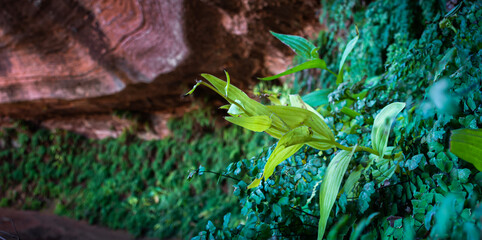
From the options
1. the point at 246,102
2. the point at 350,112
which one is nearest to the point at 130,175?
the point at 350,112

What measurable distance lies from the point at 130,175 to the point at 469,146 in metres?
5.91

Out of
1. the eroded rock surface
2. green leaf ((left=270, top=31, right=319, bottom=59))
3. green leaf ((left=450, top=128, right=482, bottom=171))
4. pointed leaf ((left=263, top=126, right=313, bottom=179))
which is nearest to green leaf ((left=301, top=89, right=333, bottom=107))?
green leaf ((left=270, top=31, right=319, bottom=59))

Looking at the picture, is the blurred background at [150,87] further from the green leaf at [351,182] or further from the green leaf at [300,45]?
the green leaf at [351,182]

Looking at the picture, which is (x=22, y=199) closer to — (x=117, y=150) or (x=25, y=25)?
(x=117, y=150)

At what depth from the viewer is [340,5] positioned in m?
2.77

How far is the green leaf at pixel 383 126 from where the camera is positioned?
31.0 inches

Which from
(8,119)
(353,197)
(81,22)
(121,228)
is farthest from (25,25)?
(353,197)

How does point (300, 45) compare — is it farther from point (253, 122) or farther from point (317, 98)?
point (253, 122)

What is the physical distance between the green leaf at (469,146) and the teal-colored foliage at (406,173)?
27mm

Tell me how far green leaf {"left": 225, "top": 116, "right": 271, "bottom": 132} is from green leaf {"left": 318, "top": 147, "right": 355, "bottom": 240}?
235 mm

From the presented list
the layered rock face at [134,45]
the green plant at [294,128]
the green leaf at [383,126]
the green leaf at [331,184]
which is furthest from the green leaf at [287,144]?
the layered rock face at [134,45]

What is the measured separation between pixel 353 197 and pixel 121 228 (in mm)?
4932

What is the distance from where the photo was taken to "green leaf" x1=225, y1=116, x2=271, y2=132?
708 mm

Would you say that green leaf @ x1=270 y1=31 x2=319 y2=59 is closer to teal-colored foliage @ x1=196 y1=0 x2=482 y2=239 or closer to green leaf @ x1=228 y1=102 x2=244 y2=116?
teal-colored foliage @ x1=196 y1=0 x2=482 y2=239
